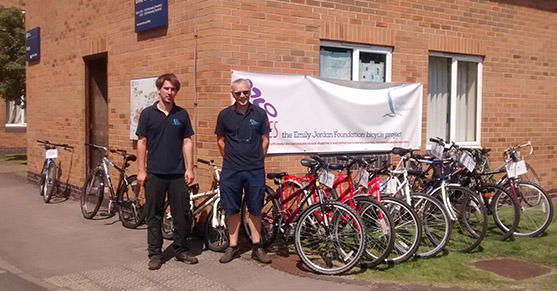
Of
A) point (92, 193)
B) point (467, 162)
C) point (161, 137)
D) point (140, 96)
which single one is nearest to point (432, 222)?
point (467, 162)

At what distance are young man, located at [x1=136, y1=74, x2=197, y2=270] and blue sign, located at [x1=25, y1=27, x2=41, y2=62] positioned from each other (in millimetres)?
6905

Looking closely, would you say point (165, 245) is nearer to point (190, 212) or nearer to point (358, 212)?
point (190, 212)

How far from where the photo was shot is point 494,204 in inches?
261

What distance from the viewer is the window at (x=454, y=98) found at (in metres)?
8.93

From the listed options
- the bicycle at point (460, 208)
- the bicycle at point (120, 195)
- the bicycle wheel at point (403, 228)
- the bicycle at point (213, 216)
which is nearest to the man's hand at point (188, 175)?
the bicycle at point (213, 216)

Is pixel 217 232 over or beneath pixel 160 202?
beneath

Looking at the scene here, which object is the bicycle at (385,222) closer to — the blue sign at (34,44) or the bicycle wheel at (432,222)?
the bicycle wheel at (432,222)

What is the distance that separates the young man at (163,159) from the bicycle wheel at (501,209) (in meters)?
3.58

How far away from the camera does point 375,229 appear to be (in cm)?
555

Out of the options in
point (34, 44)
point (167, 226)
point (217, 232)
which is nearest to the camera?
point (217, 232)

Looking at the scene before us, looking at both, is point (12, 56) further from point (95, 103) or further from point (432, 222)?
point (432, 222)

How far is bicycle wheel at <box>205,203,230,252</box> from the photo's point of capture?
6234mm

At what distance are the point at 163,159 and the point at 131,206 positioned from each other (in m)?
2.21

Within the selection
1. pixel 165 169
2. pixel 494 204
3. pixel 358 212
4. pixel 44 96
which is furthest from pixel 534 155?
pixel 44 96
